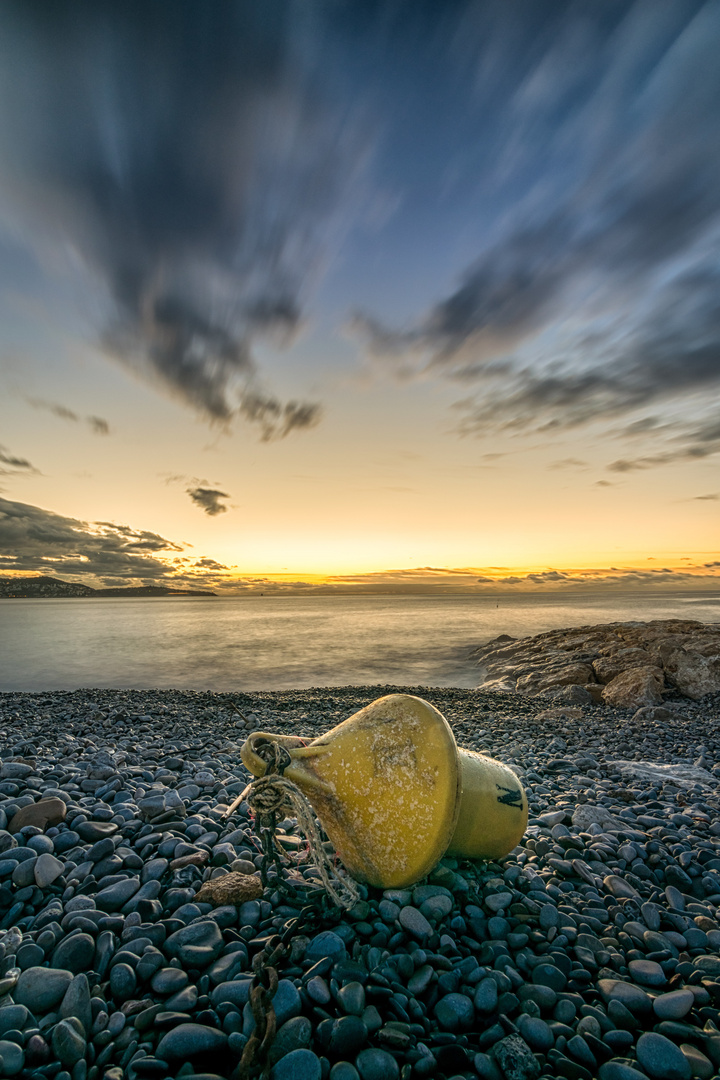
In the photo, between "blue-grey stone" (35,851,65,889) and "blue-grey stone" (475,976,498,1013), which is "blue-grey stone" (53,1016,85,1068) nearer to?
"blue-grey stone" (35,851,65,889)

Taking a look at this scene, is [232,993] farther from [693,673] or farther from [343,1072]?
[693,673]

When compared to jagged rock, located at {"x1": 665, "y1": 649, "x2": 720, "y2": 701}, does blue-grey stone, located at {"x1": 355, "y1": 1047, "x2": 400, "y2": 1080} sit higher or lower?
higher

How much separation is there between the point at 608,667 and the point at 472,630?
21498 mm

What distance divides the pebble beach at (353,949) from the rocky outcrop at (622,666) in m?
6.79

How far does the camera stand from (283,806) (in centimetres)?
279

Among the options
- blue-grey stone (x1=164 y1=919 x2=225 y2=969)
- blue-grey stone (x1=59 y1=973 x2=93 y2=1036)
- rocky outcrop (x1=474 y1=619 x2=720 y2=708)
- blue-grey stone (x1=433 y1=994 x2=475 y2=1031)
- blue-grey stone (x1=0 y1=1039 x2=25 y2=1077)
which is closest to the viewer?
blue-grey stone (x1=0 y1=1039 x2=25 y2=1077)

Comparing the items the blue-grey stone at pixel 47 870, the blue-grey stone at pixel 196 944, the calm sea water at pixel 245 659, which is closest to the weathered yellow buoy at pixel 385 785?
the blue-grey stone at pixel 196 944

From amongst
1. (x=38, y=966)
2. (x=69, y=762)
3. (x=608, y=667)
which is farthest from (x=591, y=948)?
(x=608, y=667)

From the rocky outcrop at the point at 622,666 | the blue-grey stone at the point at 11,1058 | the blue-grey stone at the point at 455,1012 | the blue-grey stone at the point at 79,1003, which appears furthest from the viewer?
the rocky outcrop at the point at 622,666

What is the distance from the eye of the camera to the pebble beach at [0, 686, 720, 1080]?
1973 mm

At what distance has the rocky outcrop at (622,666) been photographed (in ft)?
34.1

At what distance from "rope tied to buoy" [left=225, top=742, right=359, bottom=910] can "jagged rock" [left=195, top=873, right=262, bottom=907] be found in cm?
37

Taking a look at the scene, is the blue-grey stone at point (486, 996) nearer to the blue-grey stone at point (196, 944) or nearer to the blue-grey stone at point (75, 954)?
the blue-grey stone at point (196, 944)

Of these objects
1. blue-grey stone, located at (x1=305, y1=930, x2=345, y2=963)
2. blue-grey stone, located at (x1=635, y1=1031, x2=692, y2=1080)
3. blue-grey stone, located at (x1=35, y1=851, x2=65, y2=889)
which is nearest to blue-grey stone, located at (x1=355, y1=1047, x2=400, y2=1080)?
blue-grey stone, located at (x1=305, y1=930, x2=345, y2=963)
